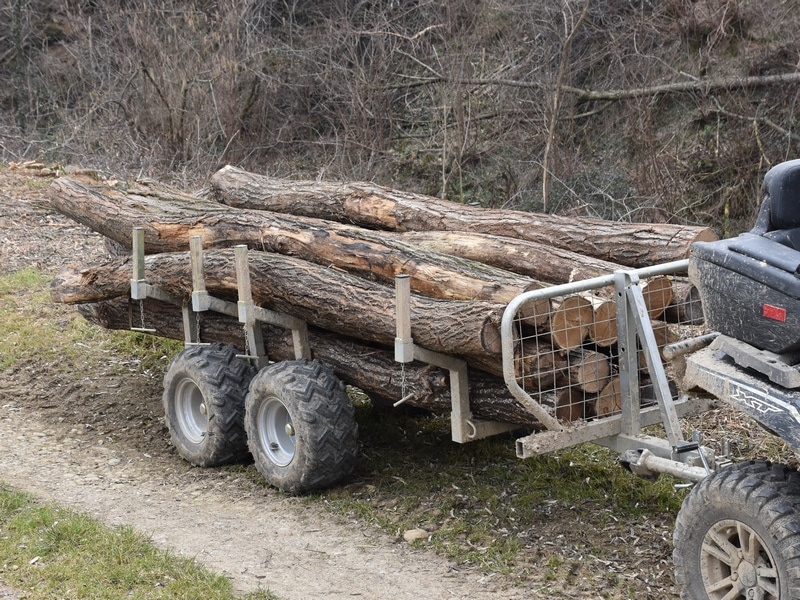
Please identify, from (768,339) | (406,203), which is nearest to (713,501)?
(768,339)

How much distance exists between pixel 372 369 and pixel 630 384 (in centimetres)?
171

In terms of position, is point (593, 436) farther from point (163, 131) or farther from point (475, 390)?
point (163, 131)

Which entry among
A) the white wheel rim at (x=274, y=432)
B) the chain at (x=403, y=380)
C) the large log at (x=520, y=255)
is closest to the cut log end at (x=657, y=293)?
the large log at (x=520, y=255)

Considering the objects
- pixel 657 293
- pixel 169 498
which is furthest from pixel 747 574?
pixel 169 498

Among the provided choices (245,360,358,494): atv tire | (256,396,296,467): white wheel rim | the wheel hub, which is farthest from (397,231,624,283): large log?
Result: the wheel hub

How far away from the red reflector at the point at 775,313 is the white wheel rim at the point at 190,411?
4330 mm

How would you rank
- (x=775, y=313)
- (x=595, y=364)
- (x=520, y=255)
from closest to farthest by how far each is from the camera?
(x=775, y=313)
(x=595, y=364)
(x=520, y=255)

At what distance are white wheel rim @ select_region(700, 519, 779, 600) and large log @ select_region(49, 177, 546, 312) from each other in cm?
186

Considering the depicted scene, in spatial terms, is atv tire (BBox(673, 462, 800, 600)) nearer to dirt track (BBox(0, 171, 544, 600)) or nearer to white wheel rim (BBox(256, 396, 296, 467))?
dirt track (BBox(0, 171, 544, 600))

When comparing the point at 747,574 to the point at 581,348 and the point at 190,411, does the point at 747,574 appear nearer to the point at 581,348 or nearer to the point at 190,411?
the point at 581,348

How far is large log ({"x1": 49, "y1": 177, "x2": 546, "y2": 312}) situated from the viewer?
5871mm

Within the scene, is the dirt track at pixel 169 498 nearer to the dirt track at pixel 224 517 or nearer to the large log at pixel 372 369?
the dirt track at pixel 224 517

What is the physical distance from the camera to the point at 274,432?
256 inches

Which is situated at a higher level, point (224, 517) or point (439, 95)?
point (439, 95)
